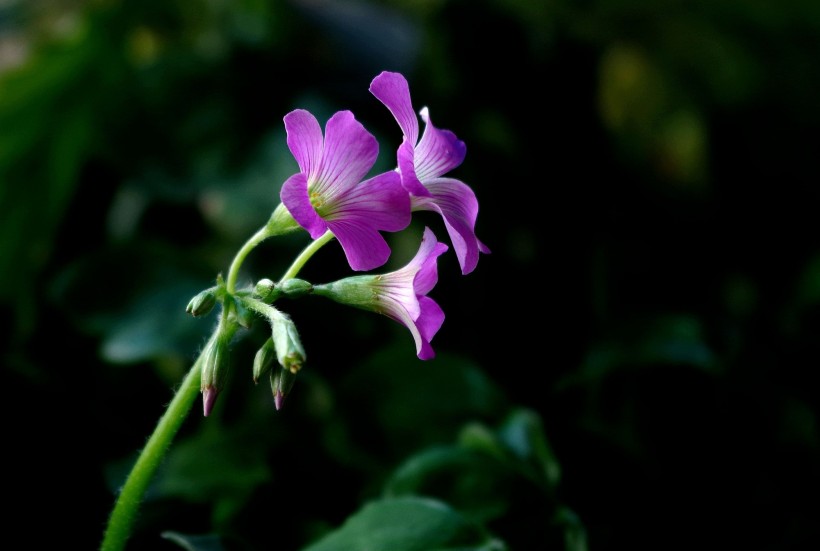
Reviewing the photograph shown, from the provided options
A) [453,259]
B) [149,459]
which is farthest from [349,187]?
[453,259]

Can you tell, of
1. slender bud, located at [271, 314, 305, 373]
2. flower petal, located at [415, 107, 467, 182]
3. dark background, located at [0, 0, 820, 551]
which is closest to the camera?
slender bud, located at [271, 314, 305, 373]

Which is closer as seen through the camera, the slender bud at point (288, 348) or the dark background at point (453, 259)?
the slender bud at point (288, 348)

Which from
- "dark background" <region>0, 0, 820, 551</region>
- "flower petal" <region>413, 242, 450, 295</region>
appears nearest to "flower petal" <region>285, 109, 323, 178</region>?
"flower petal" <region>413, 242, 450, 295</region>

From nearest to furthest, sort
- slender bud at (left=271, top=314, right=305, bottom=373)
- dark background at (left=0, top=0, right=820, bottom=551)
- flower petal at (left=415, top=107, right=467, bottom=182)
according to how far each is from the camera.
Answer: slender bud at (left=271, top=314, right=305, bottom=373) < flower petal at (left=415, top=107, right=467, bottom=182) < dark background at (left=0, top=0, right=820, bottom=551)

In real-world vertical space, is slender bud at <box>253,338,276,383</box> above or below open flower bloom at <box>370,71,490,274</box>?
below

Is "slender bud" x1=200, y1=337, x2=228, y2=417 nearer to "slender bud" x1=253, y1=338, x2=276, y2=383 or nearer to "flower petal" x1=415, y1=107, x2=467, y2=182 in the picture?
"slender bud" x1=253, y1=338, x2=276, y2=383

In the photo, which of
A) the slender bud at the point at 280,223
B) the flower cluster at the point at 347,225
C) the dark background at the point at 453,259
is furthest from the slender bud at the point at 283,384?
the dark background at the point at 453,259

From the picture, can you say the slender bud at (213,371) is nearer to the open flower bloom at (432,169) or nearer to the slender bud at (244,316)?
the slender bud at (244,316)
